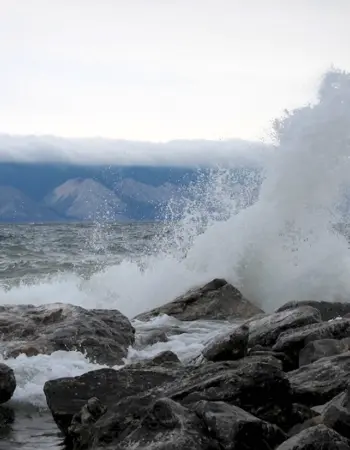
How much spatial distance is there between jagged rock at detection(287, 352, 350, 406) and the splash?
9174 mm

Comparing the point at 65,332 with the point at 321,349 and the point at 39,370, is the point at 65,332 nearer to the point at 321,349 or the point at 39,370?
the point at 39,370

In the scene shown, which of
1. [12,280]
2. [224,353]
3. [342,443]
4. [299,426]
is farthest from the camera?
[12,280]

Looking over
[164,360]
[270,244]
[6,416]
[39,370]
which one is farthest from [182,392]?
[270,244]

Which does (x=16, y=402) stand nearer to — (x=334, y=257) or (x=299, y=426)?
(x=299, y=426)

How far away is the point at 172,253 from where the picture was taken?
61.9 feet

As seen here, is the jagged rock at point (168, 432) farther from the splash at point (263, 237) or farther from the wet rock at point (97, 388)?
the splash at point (263, 237)

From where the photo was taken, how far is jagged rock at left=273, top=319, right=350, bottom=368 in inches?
315

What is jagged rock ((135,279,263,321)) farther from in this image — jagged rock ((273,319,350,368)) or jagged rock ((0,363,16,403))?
jagged rock ((0,363,16,403))

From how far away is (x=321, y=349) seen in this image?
742 centimetres

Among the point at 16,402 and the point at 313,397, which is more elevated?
the point at 313,397

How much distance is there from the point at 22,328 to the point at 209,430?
19.5ft

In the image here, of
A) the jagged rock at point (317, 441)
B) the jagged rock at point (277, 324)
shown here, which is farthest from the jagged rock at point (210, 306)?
the jagged rock at point (317, 441)

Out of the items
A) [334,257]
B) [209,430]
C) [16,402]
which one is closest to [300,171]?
[334,257]

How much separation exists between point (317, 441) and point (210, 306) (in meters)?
9.26
